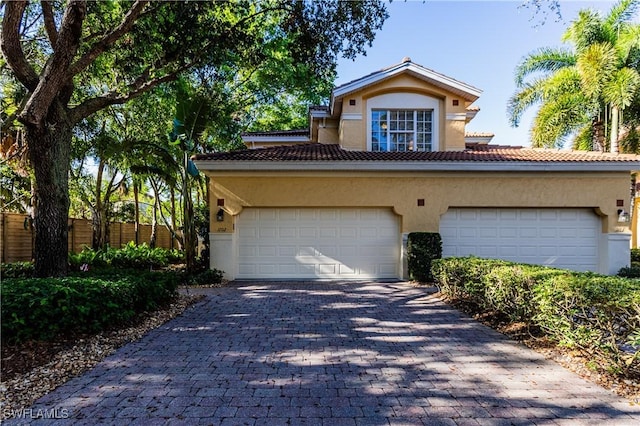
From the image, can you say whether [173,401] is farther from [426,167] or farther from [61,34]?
[426,167]

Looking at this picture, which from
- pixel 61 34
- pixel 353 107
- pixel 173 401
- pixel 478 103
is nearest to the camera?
pixel 173 401

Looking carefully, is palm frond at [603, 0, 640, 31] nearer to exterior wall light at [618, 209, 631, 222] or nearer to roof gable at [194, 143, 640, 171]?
roof gable at [194, 143, 640, 171]

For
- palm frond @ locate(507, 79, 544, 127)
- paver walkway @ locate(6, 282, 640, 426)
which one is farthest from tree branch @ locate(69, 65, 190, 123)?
palm frond @ locate(507, 79, 544, 127)

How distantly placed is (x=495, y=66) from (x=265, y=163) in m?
7.82

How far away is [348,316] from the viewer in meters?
6.93

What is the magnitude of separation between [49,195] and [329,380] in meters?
6.50

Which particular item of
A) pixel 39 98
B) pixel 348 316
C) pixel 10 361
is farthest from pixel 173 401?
pixel 39 98

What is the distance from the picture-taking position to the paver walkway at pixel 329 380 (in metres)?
3.29

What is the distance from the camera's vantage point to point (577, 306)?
448 cm

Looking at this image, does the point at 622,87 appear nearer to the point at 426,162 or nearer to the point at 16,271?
the point at 426,162

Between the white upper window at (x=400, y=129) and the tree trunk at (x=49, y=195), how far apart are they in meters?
9.27

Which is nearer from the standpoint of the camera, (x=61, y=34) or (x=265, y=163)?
(x=61, y=34)

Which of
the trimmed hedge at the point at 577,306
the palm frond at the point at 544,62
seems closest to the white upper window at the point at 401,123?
the trimmed hedge at the point at 577,306

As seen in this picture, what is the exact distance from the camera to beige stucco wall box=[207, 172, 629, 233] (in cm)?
1094
